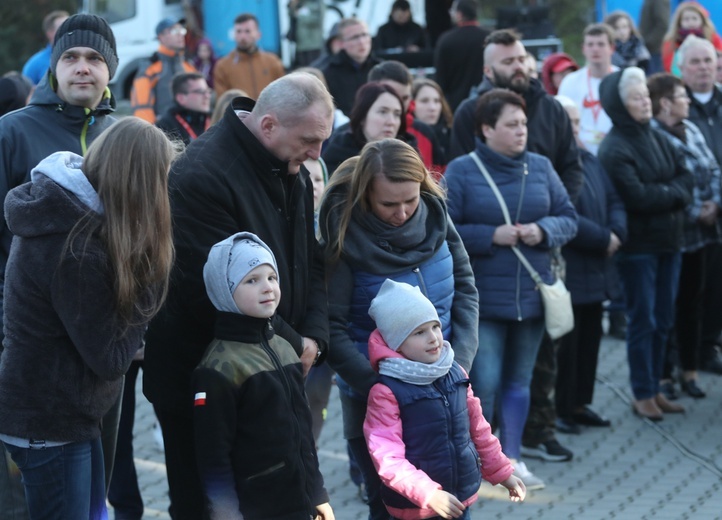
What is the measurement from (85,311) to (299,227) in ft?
3.20

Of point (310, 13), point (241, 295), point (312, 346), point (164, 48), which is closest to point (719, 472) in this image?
point (312, 346)

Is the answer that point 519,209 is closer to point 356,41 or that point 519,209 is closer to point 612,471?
point 612,471

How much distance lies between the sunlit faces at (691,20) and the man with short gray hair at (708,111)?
210cm

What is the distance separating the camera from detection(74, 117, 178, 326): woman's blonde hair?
3643 millimetres

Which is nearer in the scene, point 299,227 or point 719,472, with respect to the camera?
point 299,227

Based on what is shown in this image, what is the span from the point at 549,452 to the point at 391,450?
2.85 meters

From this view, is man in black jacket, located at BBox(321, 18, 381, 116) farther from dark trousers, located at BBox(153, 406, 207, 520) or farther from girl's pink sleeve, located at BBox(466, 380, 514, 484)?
dark trousers, located at BBox(153, 406, 207, 520)

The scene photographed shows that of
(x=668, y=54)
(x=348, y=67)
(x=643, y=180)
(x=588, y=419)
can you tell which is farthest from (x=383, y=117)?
(x=668, y=54)

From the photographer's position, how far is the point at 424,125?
747 cm

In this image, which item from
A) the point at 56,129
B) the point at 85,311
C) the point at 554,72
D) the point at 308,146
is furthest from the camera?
the point at 554,72

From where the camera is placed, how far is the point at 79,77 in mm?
4660

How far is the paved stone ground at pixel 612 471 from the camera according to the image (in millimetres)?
5957

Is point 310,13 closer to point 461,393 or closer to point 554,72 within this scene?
point 554,72

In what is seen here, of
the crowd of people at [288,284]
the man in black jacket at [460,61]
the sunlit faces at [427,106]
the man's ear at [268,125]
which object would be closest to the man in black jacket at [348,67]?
the man in black jacket at [460,61]
